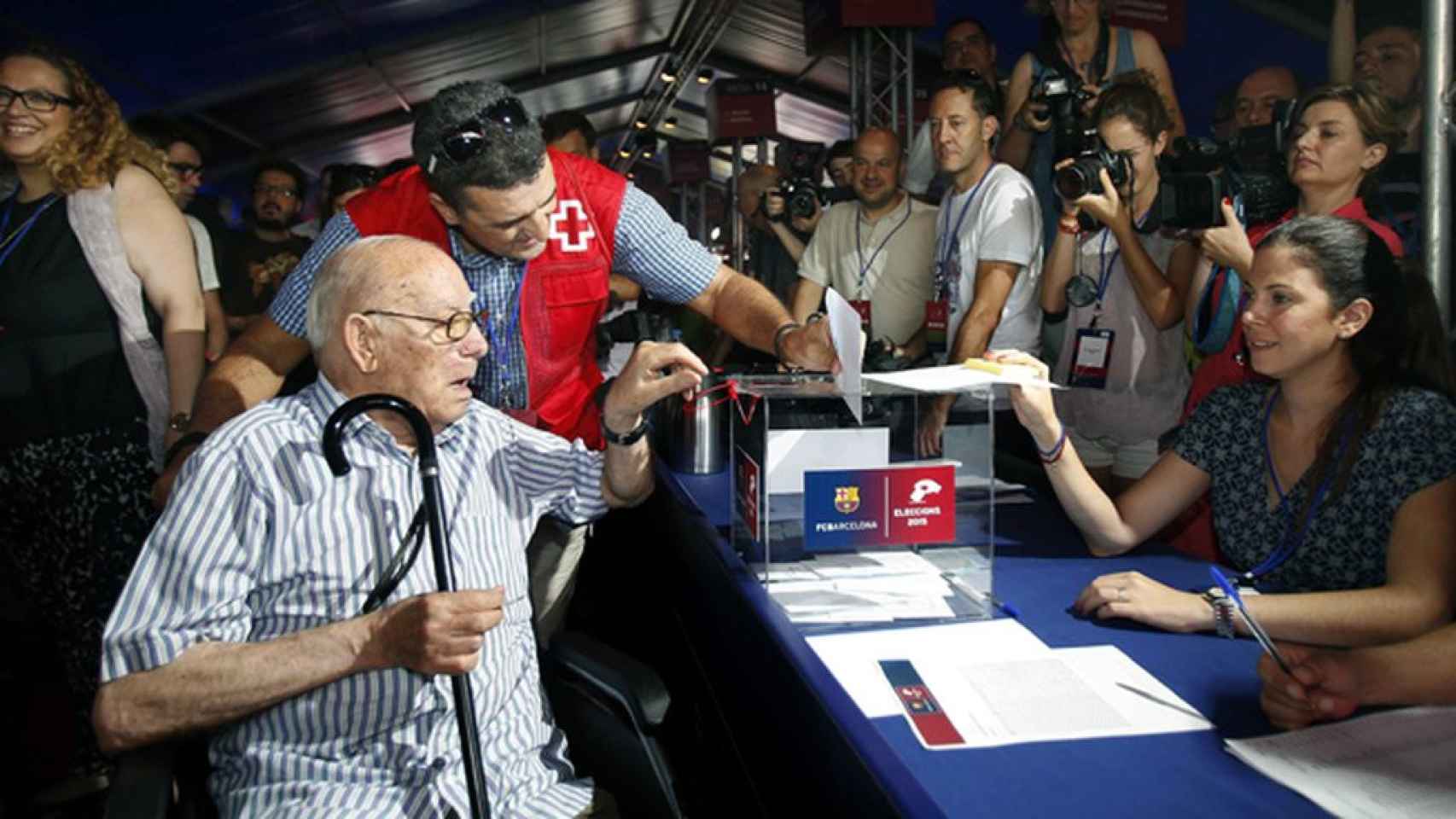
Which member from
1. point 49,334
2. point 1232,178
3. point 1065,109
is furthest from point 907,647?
point 1065,109

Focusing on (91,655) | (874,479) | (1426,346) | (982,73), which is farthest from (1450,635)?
(982,73)

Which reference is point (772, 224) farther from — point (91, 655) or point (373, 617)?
point (373, 617)

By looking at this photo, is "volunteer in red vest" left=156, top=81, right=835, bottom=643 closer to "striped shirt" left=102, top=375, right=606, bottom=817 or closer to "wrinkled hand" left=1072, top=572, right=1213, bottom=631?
"striped shirt" left=102, top=375, right=606, bottom=817

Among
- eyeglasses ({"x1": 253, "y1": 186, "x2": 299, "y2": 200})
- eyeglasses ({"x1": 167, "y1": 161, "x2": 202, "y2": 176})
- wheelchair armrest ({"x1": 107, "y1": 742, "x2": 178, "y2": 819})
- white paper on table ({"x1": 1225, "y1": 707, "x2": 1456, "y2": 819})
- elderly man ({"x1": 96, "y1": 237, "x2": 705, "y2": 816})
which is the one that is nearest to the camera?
white paper on table ({"x1": 1225, "y1": 707, "x2": 1456, "y2": 819})

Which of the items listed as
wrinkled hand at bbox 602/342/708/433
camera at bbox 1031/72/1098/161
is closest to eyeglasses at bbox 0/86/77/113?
wrinkled hand at bbox 602/342/708/433

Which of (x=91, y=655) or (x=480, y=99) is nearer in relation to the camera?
(x=480, y=99)

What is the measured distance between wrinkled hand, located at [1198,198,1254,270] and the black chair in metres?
1.68

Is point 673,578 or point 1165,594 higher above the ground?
point 1165,594

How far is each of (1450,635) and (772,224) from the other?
172 inches

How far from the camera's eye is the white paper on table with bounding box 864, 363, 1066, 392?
59.8 inches

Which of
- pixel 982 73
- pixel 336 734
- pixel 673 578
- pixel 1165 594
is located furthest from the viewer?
pixel 982 73

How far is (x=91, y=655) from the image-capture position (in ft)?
7.25

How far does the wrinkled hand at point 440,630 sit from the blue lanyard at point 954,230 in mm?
2438

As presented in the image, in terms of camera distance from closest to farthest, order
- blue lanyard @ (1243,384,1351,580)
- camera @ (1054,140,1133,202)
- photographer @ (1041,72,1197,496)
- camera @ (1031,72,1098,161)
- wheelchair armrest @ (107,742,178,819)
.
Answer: wheelchair armrest @ (107,742,178,819), blue lanyard @ (1243,384,1351,580), camera @ (1054,140,1133,202), photographer @ (1041,72,1197,496), camera @ (1031,72,1098,161)
